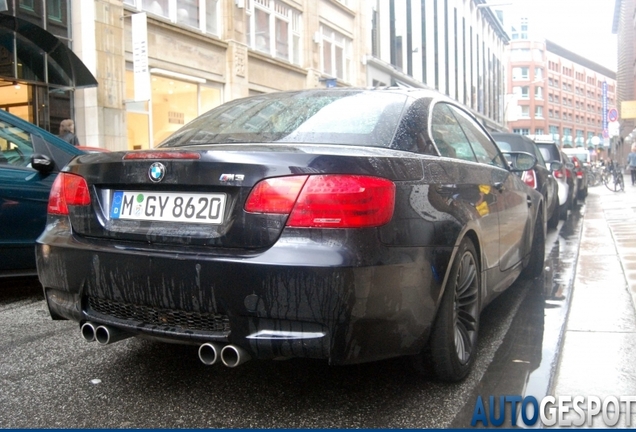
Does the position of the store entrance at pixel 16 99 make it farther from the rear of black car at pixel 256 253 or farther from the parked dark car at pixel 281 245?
the rear of black car at pixel 256 253

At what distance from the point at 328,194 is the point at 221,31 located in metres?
18.4

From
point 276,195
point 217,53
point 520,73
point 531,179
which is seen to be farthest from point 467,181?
point 520,73

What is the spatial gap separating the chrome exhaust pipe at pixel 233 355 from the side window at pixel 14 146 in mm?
3331

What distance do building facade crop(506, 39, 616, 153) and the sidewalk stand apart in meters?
99.2

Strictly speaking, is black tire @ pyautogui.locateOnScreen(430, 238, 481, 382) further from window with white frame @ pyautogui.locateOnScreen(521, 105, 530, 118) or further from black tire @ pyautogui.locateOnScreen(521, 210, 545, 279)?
window with white frame @ pyautogui.locateOnScreen(521, 105, 530, 118)

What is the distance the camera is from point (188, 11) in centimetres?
1848

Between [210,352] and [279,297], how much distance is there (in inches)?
15.0

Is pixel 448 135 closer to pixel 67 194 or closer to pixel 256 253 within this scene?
pixel 256 253

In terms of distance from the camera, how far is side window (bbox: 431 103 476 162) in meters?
3.53

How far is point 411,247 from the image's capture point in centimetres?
273

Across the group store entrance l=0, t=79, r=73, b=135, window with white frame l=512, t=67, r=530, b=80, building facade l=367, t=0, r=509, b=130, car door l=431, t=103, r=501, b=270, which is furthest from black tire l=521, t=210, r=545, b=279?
window with white frame l=512, t=67, r=530, b=80

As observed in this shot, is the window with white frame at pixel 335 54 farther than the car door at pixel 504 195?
Yes

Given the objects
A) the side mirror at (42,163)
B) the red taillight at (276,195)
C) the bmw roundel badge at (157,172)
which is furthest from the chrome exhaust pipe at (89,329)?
the side mirror at (42,163)

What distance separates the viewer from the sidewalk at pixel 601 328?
3213 millimetres
